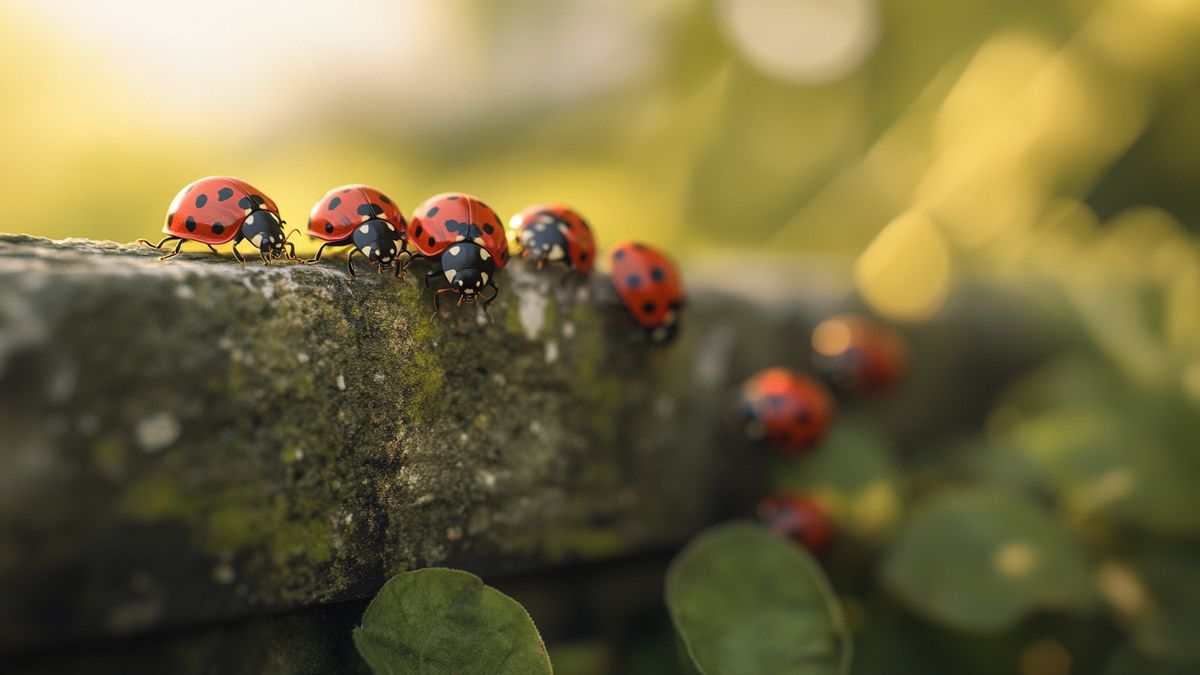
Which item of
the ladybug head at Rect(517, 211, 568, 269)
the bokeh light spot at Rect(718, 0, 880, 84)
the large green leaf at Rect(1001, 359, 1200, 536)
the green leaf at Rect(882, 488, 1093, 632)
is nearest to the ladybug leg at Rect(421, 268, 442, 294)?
the ladybug head at Rect(517, 211, 568, 269)

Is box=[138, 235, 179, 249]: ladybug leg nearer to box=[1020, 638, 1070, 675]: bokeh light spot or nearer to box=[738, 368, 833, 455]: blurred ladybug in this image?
box=[738, 368, 833, 455]: blurred ladybug

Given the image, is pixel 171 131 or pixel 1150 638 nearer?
pixel 1150 638

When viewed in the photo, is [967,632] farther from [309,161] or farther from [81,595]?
[309,161]

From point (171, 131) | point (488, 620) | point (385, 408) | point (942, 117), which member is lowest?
point (488, 620)

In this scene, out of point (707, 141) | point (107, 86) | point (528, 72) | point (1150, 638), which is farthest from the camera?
point (528, 72)

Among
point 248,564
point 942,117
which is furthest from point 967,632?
point 942,117

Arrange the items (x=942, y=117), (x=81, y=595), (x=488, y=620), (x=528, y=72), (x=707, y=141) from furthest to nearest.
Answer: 1. (x=528, y=72)
2. (x=707, y=141)
3. (x=942, y=117)
4. (x=488, y=620)
5. (x=81, y=595)

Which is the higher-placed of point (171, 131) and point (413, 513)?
point (171, 131)

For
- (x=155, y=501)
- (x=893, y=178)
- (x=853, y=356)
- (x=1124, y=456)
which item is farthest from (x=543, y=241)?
(x=893, y=178)
